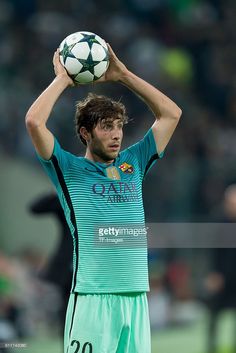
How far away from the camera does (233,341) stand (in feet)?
29.0

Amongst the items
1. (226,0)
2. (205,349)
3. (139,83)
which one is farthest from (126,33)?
(139,83)

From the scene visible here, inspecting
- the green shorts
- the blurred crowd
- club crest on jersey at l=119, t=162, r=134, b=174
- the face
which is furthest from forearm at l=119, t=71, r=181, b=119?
the blurred crowd

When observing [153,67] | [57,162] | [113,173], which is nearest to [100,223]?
[113,173]

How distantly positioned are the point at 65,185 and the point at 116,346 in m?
0.91

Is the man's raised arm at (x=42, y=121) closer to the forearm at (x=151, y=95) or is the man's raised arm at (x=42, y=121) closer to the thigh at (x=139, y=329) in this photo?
the forearm at (x=151, y=95)

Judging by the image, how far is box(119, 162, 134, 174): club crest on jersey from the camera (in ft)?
16.9

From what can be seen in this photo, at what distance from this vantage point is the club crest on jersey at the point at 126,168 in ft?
16.9

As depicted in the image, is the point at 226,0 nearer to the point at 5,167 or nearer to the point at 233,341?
the point at 5,167

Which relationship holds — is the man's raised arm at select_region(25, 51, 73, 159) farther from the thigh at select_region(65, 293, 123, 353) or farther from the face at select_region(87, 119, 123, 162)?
the thigh at select_region(65, 293, 123, 353)

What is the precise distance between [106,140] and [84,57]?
0.52 metres

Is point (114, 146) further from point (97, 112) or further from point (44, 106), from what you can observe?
point (44, 106)

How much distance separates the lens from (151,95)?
5.33m

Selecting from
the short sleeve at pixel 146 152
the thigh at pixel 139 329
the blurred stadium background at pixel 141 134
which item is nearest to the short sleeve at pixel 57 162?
the short sleeve at pixel 146 152

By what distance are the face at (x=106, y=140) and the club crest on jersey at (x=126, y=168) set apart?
8cm
